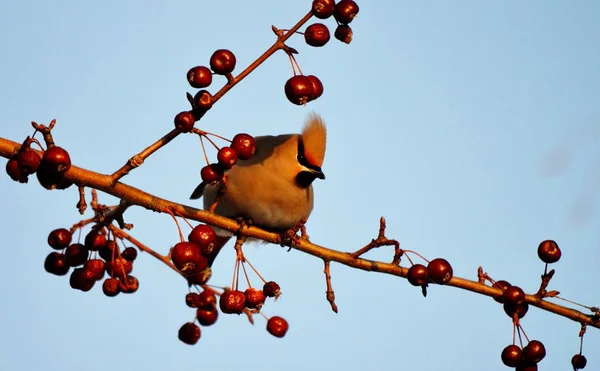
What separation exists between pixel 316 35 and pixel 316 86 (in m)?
0.17

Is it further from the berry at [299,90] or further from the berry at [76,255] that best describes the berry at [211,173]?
the berry at [76,255]

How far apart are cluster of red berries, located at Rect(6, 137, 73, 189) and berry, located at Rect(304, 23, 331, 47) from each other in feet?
2.77

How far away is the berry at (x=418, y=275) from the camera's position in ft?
9.94

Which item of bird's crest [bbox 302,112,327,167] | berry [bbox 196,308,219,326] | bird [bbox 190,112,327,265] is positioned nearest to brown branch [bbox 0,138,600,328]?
berry [bbox 196,308,219,326]

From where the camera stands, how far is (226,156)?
2.74 metres

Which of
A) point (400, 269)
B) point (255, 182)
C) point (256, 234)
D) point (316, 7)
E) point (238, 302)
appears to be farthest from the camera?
point (255, 182)

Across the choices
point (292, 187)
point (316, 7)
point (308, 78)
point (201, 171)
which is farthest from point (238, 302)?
point (292, 187)

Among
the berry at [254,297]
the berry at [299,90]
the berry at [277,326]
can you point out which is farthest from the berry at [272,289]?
the berry at [299,90]

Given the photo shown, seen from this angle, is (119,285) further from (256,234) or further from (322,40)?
(322,40)

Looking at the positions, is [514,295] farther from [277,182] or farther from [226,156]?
[277,182]

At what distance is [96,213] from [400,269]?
1.15m

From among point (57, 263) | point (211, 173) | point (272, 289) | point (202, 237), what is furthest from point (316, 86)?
point (57, 263)

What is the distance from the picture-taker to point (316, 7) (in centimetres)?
263

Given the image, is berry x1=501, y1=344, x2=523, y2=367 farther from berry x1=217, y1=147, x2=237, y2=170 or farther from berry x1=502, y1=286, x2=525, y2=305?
berry x1=217, y1=147, x2=237, y2=170
